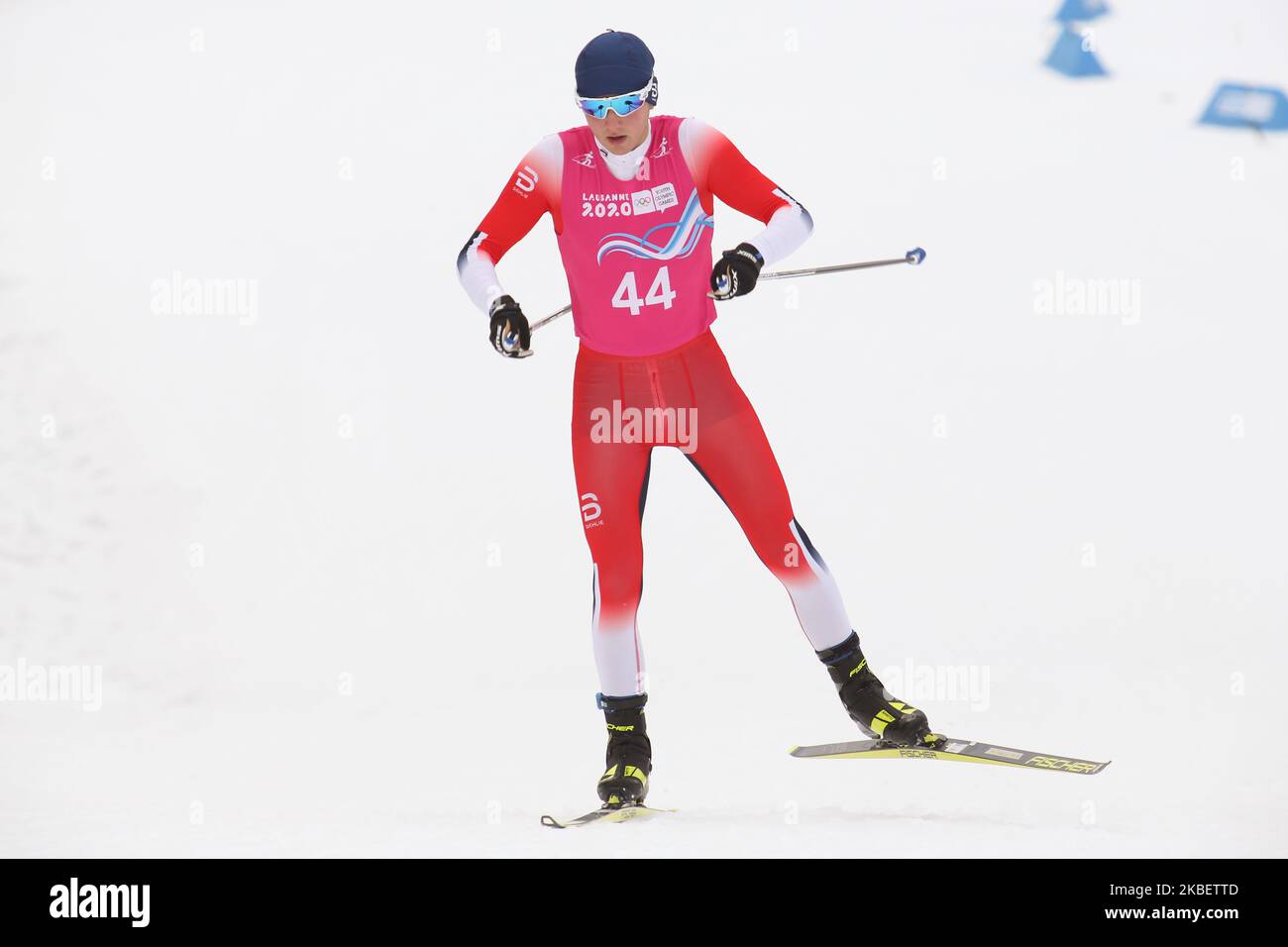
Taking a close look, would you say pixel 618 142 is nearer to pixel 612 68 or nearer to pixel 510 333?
pixel 612 68

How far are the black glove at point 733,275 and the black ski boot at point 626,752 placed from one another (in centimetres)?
122

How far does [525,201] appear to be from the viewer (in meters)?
4.94

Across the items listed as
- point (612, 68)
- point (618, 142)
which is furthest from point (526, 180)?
point (612, 68)

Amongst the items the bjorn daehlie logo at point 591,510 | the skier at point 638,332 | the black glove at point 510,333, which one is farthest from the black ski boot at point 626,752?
the black glove at point 510,333

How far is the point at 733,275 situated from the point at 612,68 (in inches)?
26.7

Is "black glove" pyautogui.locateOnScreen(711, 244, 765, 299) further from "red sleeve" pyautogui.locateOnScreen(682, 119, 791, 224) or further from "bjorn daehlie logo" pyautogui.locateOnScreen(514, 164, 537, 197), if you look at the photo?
"bjorn daehlie logo" pyautogui.locateOnScreen(514, 164, 537, 197)

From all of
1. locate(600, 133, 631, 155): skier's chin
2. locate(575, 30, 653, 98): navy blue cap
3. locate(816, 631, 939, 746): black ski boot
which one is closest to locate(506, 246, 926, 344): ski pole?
locate(600, 133, 631, 155): skier's chin

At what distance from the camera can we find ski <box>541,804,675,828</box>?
4.73m

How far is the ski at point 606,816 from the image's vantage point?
4.73 meters

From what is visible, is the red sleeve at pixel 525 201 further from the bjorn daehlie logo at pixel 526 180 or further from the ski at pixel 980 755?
the ski at pixel 980 755

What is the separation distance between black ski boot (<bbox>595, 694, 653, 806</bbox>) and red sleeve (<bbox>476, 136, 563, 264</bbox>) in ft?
4.48

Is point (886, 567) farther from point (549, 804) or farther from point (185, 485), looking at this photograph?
point (185, 485)

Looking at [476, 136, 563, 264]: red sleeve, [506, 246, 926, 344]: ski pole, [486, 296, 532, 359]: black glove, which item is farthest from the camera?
[476, 136, 563, 264]: red sleeve

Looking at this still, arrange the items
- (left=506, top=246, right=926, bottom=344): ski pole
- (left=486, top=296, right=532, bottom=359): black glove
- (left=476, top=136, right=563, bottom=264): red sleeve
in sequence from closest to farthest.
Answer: (left=486, top=296, right=532, bottom=359): black glove → (left=506, top=246, right=926, bottom=344): ski pole → (left=476, top=136, right=563, bottom=264): red sleeve
